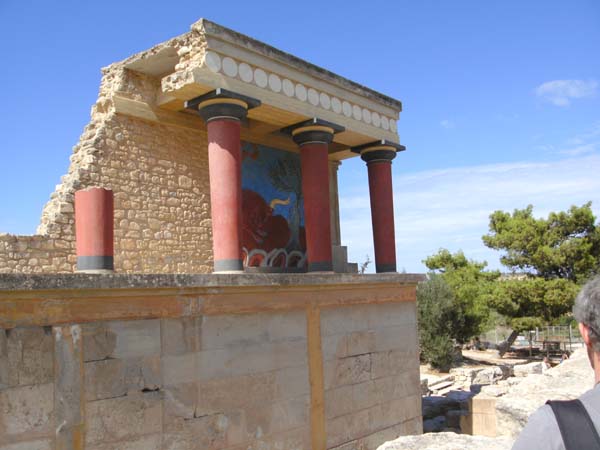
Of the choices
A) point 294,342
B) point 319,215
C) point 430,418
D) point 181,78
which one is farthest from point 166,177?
point 430,418

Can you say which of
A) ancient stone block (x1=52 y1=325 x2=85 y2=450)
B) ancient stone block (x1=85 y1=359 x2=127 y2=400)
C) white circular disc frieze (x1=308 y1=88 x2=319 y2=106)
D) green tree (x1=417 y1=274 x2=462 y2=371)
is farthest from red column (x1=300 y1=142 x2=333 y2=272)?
green tree (x1=417 y1=274 x2=462 y2=371)

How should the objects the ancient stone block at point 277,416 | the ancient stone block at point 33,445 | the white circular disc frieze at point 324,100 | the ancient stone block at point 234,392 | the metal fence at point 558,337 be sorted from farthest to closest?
the metal fence at point 558,337 < the white circular disc frieze at point 324,100 < the ancient stone block at point 277,416 < the ancient stone block at point 234,392 < the ancient stone block at point 33,445

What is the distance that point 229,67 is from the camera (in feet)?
27.8

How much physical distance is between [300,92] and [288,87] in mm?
297

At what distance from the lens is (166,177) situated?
9445mm

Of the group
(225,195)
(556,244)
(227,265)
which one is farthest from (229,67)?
(556,244)

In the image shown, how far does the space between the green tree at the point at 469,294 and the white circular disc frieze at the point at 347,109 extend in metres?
16.0

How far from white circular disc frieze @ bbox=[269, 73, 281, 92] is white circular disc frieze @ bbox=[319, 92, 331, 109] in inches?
42.2

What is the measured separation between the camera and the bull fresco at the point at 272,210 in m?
10.7

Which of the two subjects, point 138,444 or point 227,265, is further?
point 227,265

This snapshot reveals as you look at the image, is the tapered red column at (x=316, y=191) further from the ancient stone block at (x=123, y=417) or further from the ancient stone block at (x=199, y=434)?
the ancient stone block at (x=123, y=417)

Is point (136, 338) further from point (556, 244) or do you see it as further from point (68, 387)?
point (556, 244)

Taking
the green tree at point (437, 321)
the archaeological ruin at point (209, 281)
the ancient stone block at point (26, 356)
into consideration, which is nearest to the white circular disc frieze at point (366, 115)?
the archaeological ruin at point (209, 281)

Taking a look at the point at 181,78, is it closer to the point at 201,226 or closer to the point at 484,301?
the point at 201,226
